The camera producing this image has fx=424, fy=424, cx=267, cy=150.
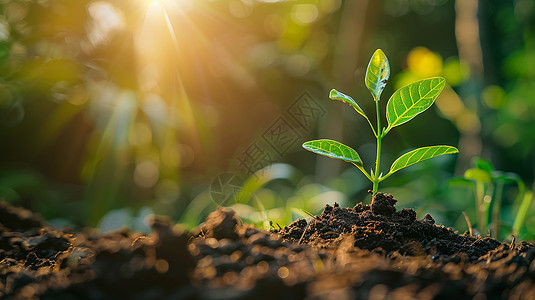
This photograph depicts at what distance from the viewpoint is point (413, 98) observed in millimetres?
793

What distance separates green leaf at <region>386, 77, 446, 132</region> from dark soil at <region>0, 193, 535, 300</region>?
0.20m

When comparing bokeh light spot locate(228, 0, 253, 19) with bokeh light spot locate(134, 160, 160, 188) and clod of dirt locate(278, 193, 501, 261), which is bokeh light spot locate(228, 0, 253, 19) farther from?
clod of dirt locate(278, 193, 501, 261)

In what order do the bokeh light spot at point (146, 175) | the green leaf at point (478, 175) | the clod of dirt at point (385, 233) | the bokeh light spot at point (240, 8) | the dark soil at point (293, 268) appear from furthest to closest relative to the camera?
the bokeh light spot at point (240, 8), the bokeh light spot at point (146, 175), the green leaf at point (478, 175), the clod of dirt at point (385, 233), the dark soil at point (293, 268)

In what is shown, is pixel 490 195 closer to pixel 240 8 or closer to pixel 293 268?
pixel 293 268

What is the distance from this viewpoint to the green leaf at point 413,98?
771 mm

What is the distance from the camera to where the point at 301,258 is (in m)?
0.57

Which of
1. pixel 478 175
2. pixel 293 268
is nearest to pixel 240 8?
pixel 478 175

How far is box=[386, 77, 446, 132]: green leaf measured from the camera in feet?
2.53

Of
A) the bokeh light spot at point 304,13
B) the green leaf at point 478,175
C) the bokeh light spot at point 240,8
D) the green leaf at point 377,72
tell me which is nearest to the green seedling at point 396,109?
the green leaf at point 377,72

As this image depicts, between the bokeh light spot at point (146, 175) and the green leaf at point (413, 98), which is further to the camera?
the bokeh light spot at point (146, 175)

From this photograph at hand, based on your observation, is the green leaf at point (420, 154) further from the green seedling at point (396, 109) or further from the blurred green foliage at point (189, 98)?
the blurred green foliage at point (189, 98)

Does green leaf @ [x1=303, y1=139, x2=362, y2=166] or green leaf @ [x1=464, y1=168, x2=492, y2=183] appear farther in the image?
green leaf @ [x1=464, y1=168, x2=492, y2=183]

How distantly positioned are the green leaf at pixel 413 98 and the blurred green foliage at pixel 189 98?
1.88 feet

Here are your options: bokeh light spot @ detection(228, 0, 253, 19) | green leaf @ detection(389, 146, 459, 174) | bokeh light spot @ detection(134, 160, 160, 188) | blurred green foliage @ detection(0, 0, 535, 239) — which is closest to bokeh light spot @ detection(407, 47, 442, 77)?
blurred green foliage @ detection(0, 0, 535, 239)
